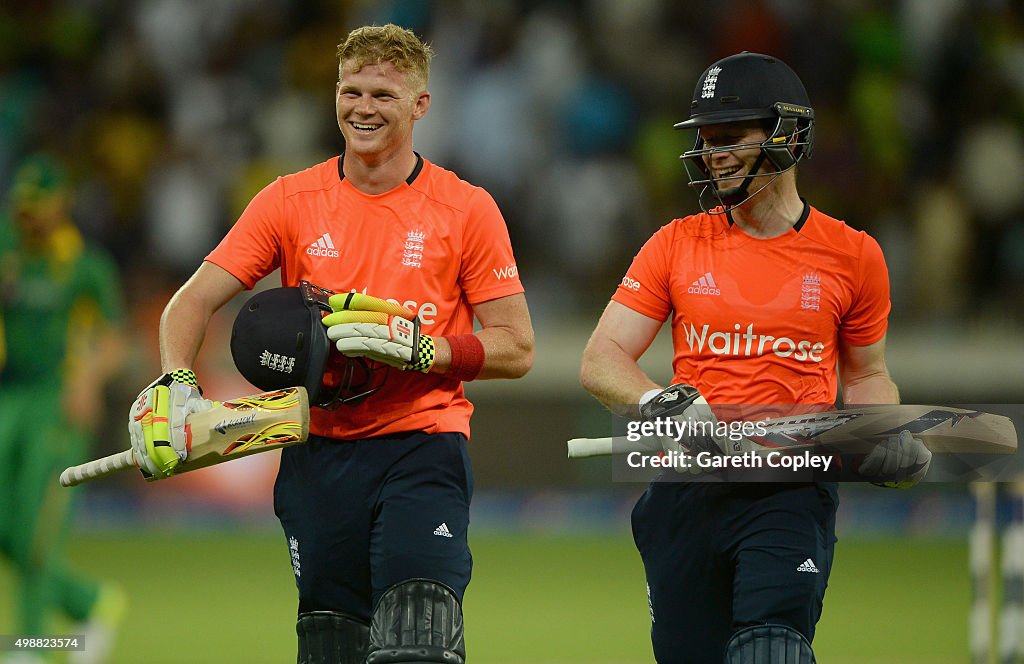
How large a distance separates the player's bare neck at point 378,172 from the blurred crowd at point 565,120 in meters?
7.29

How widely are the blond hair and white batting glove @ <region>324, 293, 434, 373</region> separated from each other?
76 cm

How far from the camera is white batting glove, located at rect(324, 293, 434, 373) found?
15.3 feet

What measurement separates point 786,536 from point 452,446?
1.09m

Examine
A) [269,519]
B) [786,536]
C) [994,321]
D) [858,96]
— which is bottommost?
[786,536]

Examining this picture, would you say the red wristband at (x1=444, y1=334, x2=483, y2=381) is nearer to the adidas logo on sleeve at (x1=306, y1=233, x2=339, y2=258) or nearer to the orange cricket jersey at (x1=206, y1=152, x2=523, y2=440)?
the orange cricket jersey at (x1=206, y1=152, x2=523, y2=440)

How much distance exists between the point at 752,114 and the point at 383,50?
3.87 feet

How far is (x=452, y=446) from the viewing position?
16.4ft

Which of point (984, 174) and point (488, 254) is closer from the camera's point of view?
point (488, 254)

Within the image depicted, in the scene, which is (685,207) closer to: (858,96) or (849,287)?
(858,96)

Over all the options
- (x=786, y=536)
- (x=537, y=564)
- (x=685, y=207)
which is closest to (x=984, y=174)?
(x=685, y=207)

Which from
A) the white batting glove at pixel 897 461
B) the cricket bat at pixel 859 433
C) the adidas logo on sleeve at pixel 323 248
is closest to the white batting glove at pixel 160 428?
the adidas logo on sleeve at pixel 323 248

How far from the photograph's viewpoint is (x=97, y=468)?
4504 millimetres

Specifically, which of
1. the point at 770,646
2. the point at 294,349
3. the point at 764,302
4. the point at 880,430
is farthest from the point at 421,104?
the point at 770,646

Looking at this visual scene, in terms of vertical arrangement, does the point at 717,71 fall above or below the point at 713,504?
above
